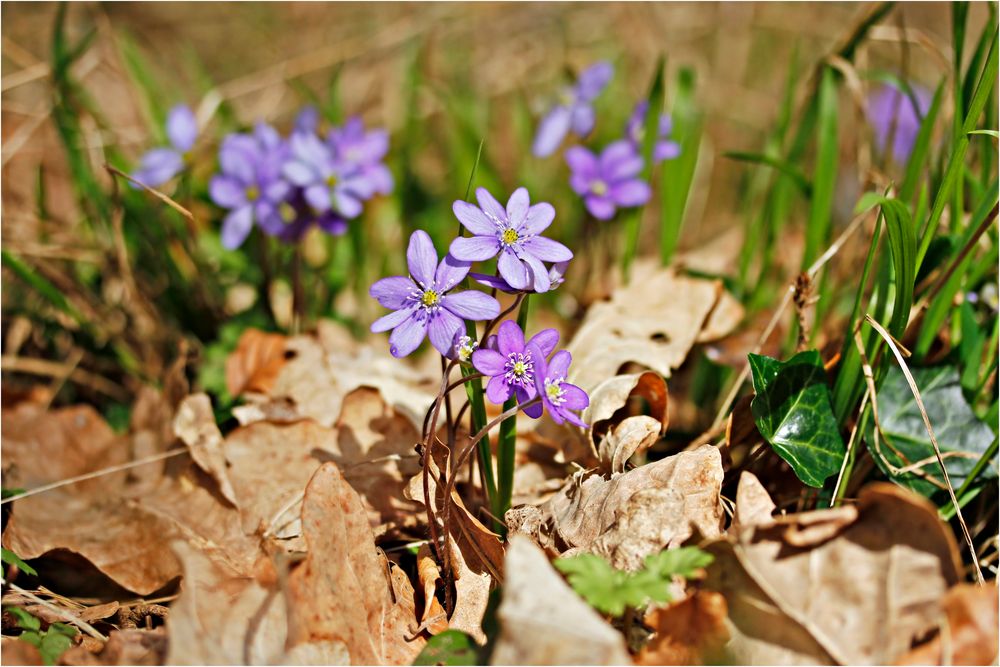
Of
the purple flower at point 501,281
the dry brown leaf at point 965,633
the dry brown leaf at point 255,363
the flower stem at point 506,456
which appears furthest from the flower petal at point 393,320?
the dry brown leaf at point 965,633

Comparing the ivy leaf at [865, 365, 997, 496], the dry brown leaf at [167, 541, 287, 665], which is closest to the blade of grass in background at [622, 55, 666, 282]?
the ivy leaf at [865, 365, 997, 496]

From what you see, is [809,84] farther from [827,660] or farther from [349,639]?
[349,639]

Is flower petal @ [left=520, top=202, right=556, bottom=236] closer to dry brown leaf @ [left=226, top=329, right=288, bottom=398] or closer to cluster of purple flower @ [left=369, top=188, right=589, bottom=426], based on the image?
cluster of purple flower @ [left=369, top=188, right=589, bottom=426]

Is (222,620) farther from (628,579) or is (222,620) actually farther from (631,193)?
(631,193)

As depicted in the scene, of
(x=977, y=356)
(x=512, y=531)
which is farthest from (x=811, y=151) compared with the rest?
(x=512, y=531)

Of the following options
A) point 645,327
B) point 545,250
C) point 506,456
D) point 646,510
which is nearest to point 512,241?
point 545,250
